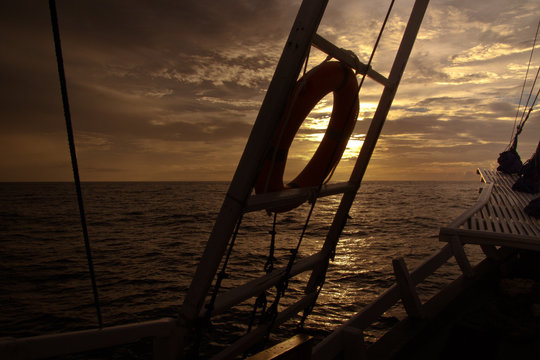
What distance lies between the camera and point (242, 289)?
9.00 feet

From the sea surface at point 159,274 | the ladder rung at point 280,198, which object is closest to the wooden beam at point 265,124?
the ladder rung at point 280,198

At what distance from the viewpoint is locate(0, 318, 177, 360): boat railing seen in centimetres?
143

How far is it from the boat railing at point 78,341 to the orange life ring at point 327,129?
4.12ft

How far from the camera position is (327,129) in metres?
3.49

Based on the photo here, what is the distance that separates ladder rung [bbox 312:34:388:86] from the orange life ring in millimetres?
72

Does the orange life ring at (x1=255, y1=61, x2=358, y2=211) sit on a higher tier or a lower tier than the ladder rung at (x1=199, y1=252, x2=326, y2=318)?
higher

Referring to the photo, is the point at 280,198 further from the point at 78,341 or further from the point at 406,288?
the point at 406,288

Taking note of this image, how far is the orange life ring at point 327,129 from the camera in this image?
2742 mm

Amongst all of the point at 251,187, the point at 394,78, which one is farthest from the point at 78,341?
the point at 394,78

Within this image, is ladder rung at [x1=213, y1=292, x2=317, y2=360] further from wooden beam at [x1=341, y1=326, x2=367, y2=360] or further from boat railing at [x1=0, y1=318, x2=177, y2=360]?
wooden beam at [x1=341, y1=326, x2=367, y2=360]

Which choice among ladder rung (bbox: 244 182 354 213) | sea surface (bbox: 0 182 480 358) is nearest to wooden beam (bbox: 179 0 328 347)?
ladder rung (bbox: 244 182 354 213)

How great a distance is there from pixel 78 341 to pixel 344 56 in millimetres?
2789

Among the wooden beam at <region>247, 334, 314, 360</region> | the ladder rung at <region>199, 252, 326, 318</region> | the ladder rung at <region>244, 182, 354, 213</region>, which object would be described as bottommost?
the ladder rung at <region>199, 252, 326, 318</region>

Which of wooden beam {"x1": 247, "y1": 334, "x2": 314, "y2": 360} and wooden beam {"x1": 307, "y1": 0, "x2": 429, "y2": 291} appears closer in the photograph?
wooden beam {"x1": 247, "y1": 334, "x2": 314, "y2": 360}
